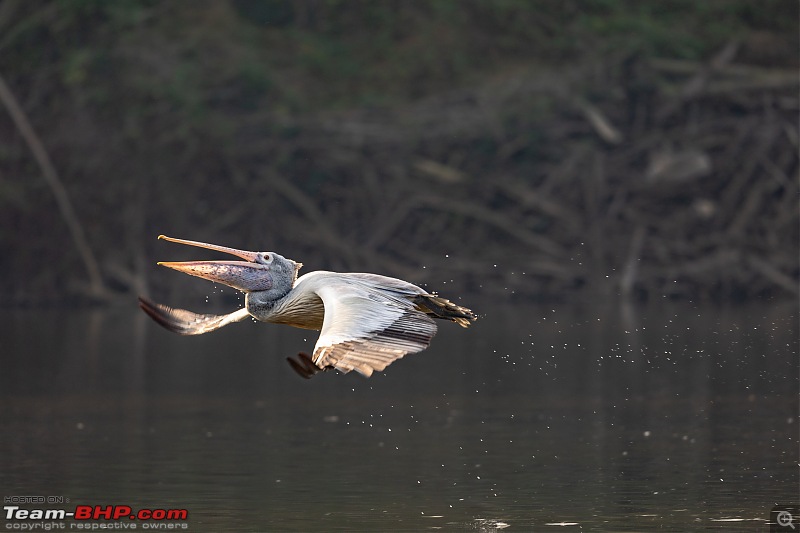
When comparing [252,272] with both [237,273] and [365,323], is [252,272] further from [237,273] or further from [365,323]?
[365,323]

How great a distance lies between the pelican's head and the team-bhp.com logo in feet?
4.45

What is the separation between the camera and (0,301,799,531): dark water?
9820 millimetres

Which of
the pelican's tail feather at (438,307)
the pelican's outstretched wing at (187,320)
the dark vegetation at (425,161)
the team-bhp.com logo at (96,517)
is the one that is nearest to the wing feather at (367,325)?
the pelican's tail feather at (438,307)

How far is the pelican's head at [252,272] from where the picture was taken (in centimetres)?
974

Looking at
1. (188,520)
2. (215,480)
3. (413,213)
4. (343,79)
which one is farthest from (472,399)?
(343,79)

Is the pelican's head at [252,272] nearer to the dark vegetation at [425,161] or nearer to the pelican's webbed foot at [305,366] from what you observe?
the pelican's webbed foot at [305,366]

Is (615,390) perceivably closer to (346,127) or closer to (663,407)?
(663,407)

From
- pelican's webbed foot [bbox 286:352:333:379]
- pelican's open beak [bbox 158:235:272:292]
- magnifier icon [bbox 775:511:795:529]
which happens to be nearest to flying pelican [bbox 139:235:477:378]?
pelican's open beak [bbox 158:235:272:292]

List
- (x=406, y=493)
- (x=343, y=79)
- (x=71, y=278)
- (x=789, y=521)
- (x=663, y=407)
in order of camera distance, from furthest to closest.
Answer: (x=343, y=79) < (x=71, y=278) < (x=663, y=407) < (x=406, y=493) < (x=789, y=521)

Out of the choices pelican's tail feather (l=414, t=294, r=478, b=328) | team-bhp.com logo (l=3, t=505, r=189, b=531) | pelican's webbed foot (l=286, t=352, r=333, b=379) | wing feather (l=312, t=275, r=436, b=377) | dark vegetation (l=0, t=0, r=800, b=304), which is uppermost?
dark vegetation (l=0, t=0, r=800, b=304)

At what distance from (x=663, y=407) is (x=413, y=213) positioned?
14.3m

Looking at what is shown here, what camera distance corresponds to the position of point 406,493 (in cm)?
1027

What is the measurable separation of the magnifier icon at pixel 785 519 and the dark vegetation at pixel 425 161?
17.7m

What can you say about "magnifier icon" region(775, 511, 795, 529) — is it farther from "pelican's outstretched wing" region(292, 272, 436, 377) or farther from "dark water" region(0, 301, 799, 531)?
"pelican's outstretched wing" region(292, 272, 436, 377)
